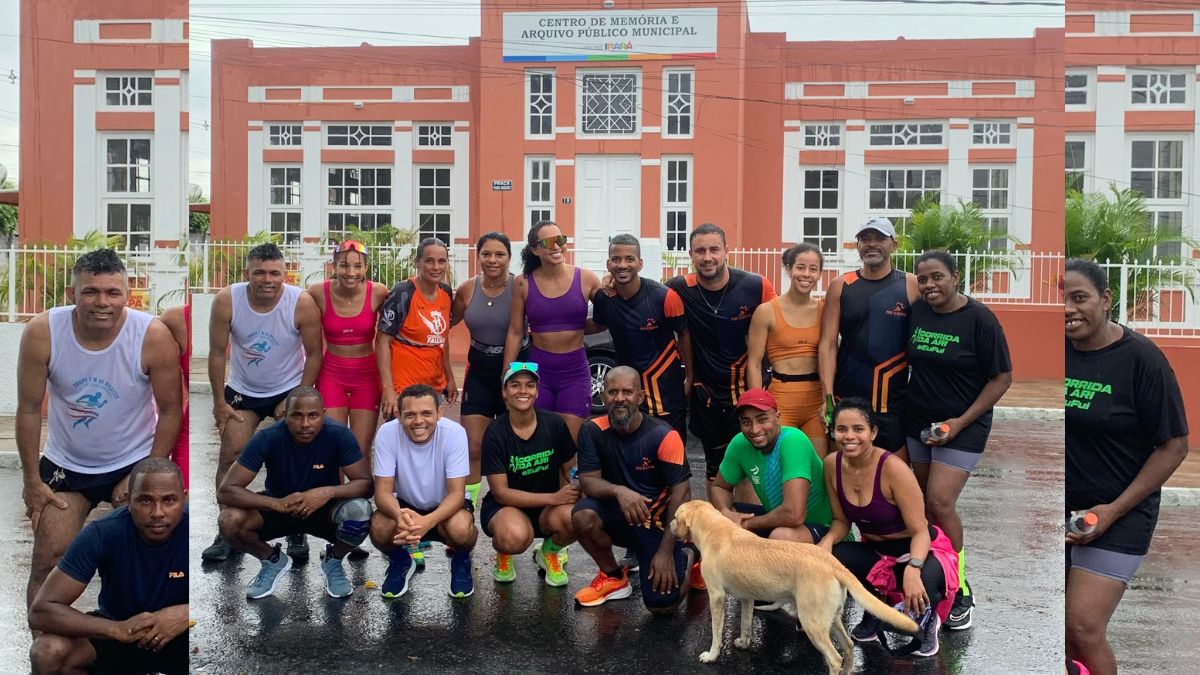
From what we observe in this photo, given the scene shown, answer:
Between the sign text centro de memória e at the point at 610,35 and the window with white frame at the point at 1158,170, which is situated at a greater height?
the sign text centro de memória e at the point at 610,35

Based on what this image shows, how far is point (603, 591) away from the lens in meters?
4.71

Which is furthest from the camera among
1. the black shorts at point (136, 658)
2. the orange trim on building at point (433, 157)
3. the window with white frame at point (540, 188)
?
the window with white frame at point (540, 188)

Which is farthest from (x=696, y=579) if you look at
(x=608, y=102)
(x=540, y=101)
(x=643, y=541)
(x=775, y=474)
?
(x=608, y=102)

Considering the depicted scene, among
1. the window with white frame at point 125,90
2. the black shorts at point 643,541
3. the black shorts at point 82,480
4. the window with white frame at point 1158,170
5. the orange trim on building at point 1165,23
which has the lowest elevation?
the black shorts at point 643,541

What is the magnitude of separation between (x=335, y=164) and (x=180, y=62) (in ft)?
6.23

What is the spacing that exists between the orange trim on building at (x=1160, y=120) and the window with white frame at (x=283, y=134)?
3.11m

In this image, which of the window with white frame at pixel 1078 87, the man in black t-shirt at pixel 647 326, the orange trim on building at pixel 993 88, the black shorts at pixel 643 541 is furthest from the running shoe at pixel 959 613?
the orange trim on building at pixel 993 88

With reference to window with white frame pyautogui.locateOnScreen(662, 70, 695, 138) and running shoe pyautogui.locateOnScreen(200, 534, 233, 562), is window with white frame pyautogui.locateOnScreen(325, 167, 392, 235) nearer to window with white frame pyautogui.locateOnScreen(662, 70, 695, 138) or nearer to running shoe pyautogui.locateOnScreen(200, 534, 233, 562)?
running shoe pyautogui.locateOnScreen(200, 534, 233, 562)

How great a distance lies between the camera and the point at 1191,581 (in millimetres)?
5234

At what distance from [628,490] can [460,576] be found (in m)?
0.87

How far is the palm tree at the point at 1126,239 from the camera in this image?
304 cm

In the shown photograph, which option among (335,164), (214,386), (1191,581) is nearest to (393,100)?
(335,164)

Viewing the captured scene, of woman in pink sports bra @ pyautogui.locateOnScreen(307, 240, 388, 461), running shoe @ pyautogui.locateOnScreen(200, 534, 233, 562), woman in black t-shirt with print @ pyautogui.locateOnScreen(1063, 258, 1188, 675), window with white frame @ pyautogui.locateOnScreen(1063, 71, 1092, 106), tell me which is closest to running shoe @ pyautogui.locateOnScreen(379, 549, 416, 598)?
woman in pink sports bra @ pyautogui.locateOnScreen(307, 240, 388, 461)

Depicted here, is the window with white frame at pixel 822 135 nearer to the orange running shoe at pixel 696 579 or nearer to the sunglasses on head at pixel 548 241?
the sunglasses on head at pixel 548 241
